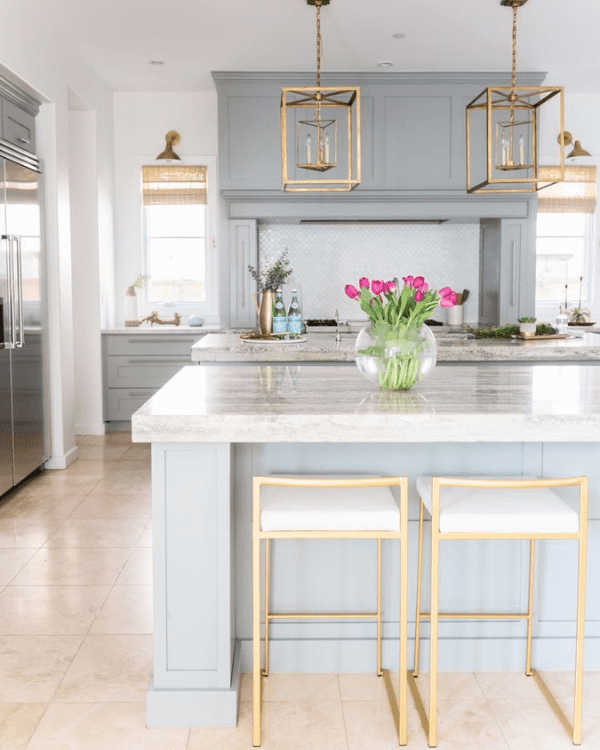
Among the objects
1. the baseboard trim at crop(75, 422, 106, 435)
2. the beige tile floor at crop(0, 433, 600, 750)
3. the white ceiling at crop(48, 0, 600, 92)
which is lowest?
the beige tile floor at crop(0, 433, 600, 750)

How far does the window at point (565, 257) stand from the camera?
7.40 meters

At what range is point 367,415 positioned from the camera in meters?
2.15

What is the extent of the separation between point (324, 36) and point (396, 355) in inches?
146

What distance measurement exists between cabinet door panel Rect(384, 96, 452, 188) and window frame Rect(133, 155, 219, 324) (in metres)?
1.64

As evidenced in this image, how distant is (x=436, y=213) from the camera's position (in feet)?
21.3

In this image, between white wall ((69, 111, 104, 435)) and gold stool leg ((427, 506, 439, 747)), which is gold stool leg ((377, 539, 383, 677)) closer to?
gold stool leg ((427, 506, 439, 747))

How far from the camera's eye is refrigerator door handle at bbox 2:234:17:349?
4496 millimetres

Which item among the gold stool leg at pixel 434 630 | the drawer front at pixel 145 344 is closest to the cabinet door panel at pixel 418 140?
the drawer front at pixel 145 344

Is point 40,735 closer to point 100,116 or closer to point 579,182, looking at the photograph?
point 100,116

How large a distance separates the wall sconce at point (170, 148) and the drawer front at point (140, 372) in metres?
1.68

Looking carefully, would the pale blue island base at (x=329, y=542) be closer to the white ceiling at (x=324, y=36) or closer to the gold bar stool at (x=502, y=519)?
the gold bar stool at (x=502, y=519)

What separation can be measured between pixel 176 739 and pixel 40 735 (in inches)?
14.8

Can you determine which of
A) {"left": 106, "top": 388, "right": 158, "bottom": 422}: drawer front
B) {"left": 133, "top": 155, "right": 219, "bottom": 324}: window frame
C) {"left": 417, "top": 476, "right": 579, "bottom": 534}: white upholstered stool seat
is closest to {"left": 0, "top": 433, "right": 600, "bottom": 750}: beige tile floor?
{"left": 417, "top": 476, "right": 579, "bottom": 534}: white upholstered stool seat

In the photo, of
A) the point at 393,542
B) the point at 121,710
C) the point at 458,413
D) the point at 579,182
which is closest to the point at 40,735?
the point at 121,710
